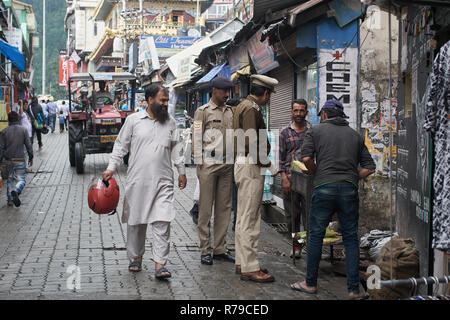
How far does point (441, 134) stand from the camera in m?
4.50

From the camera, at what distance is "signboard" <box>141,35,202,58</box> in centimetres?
3681

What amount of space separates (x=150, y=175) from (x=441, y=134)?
2920mm

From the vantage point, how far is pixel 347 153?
5562 mm

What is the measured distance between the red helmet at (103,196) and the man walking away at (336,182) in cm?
201

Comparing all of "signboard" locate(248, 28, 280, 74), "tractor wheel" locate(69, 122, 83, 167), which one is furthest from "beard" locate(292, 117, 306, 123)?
"tractor wheel" locate(69, 122, 83, 167)

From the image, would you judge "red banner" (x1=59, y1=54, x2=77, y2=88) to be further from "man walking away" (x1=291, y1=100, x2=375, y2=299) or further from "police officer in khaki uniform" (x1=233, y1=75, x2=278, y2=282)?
"man walking away" (x1=291, y1=100, x2=375, y2=299)

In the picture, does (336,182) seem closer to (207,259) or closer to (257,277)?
(257,277)

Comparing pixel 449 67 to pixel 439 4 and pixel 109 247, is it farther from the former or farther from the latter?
pixel 109 247

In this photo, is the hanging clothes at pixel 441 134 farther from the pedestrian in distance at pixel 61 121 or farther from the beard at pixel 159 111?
the pedestrian in distance at pixel 61 121

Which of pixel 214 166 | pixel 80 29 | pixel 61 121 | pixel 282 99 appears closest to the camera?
pixel 214 166

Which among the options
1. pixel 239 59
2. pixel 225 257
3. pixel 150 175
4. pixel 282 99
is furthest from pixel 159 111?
pixel 239 59

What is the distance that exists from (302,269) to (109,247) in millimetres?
2445

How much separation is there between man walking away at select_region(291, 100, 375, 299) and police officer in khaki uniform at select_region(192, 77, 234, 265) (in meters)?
1.51
